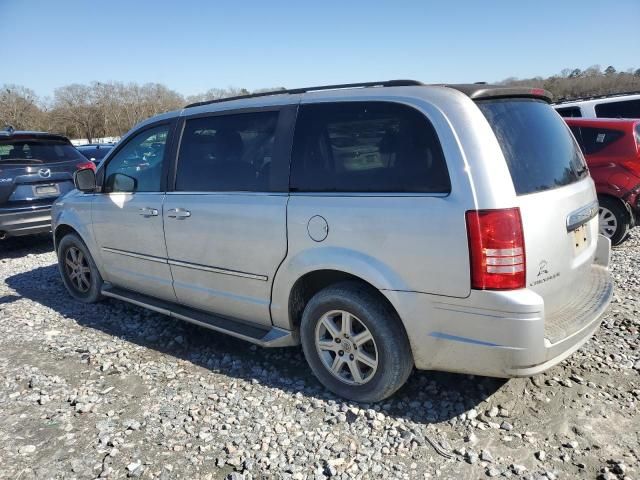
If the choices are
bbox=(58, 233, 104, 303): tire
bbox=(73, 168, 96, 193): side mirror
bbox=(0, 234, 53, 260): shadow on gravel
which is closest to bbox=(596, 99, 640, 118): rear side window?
bbox=(73, 168, 96, 193): side mirror

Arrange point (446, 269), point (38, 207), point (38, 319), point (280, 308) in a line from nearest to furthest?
1. point (446, 269)
2. point (280, 308)
3. point (38, 319)
4. point (38, 207)

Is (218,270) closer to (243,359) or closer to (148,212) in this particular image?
(243,359)

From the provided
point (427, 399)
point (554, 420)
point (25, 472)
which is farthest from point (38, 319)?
point (554, 420)

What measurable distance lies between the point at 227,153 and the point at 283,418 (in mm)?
1898

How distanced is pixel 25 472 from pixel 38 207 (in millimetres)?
5467

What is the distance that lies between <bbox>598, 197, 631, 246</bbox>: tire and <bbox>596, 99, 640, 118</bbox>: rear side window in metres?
4.57

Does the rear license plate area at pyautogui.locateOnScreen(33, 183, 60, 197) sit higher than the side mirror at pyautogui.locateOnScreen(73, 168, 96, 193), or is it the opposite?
the side mirror at pyautogui.locateOnScreen(73, 168, 96, 193)

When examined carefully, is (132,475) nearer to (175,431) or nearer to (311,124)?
(175,431)

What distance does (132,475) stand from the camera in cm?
254

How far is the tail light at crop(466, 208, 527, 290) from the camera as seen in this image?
2385mm

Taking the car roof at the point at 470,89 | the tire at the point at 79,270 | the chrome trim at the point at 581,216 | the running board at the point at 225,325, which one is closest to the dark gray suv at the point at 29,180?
the tire at the point at 79,270

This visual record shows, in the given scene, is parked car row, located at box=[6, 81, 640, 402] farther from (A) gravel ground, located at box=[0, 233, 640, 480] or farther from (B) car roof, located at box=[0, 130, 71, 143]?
(B) car roof, located at box=[0, 130, 71, 143]

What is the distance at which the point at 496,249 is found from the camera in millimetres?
2389

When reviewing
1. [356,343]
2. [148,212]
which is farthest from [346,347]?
[148,212]
